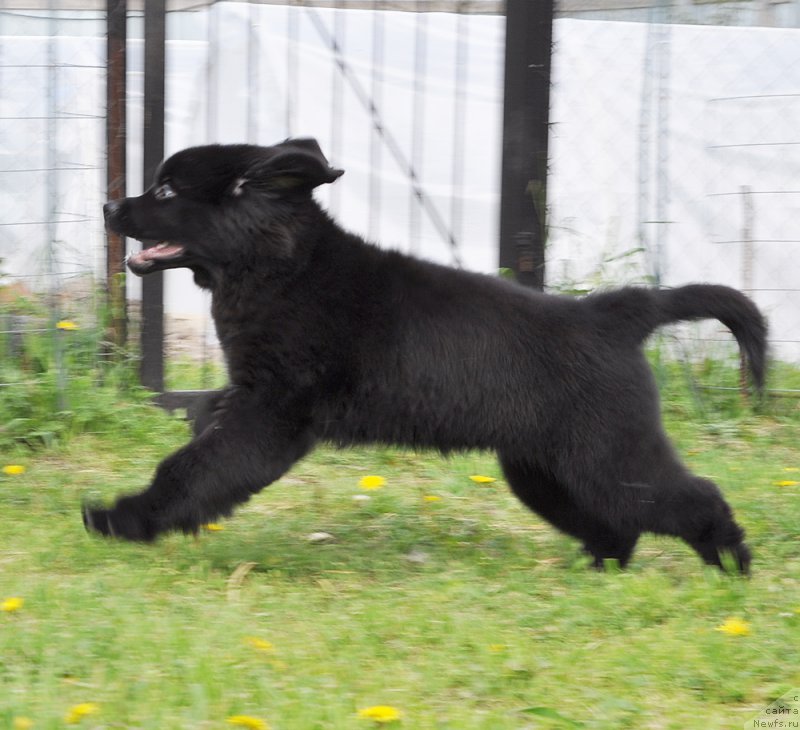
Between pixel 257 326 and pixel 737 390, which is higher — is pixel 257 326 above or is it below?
above

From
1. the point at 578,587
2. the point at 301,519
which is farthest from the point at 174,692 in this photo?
the point at 301,519

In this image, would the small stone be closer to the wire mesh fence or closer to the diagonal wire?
the wire mesh fence

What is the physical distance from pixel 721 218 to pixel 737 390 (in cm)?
110

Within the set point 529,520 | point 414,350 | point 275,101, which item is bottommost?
point 529,520

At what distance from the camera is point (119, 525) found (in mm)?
3654

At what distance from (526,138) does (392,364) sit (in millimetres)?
2517

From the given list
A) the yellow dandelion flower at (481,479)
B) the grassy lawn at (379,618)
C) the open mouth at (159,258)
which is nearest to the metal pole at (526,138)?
the yellow dandelion flower at (481,479)

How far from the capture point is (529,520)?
14.9 ft

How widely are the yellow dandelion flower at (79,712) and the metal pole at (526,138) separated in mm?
3880

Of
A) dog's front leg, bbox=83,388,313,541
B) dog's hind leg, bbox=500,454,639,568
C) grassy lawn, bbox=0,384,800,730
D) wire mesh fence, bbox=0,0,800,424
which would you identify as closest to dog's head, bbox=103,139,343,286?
dog's front leg, bbox=83,388,313,541

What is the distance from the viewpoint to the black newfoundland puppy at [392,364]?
3688 mm

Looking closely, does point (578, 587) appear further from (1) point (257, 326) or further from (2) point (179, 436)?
(2) point (179, 436)

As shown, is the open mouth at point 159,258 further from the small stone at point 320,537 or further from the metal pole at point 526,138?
the metal pole at point 526,138

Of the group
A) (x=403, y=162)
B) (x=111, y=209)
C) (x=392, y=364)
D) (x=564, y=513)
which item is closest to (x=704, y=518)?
(x=564, y=513)
